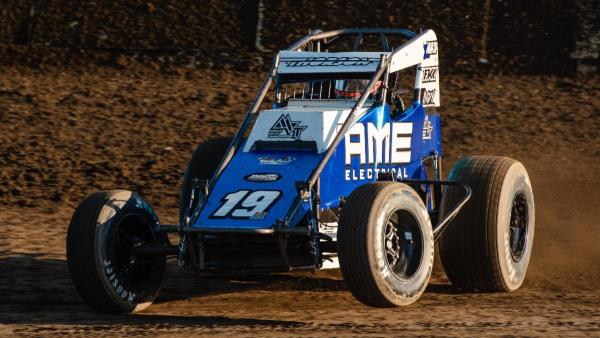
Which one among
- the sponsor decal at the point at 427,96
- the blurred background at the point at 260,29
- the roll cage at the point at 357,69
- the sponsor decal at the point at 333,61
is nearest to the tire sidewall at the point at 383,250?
the roll cage at the point at 357,69

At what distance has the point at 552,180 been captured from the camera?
13.3m

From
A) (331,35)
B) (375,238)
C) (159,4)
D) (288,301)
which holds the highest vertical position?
(159,4)

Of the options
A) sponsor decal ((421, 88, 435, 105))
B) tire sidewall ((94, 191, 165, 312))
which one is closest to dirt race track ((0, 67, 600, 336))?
tire sidewall ((94, 191, 165, 312))

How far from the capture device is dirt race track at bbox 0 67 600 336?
24.7 ft

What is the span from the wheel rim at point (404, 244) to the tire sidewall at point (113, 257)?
176 centimetres

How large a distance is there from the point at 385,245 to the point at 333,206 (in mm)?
900

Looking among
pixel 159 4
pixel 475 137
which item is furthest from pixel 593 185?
pixel 159 4

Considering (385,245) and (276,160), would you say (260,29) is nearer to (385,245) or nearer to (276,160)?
(276,160)

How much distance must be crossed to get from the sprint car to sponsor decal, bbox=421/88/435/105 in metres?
0.01

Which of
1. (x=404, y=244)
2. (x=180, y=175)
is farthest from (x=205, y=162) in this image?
(x=180, y=175)

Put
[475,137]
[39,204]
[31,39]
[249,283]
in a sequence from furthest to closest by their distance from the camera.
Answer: [31,39]
[475,137]
[39,204]
[249,283]

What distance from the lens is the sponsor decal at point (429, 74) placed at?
9688mm

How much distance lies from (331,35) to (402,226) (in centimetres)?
302

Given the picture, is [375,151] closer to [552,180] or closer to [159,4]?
[552,180]
